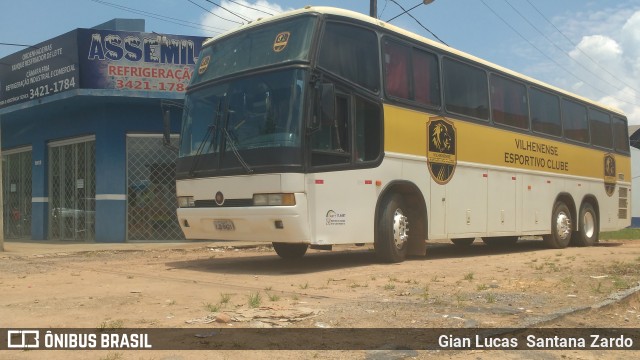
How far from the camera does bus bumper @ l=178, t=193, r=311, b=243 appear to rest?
770 centimetres

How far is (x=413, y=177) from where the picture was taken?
31.3 ft

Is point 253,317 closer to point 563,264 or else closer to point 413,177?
point 413,177

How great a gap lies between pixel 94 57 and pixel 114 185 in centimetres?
328

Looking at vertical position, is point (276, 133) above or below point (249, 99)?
below

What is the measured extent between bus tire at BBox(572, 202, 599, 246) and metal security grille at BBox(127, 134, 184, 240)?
10.1 m

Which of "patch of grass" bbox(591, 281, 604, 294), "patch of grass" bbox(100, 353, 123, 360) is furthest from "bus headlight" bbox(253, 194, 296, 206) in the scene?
"patch of grass" bbox(100, 353, 123, 360)

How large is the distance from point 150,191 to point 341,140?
29.1 ft

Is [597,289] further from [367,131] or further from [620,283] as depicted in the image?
[367,131]

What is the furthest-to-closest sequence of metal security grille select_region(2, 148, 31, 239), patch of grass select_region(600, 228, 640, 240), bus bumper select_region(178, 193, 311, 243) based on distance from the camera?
patch of grass select_region(600, 228, 640, 240) → metal security grille select_region(2, 148, 31, 239) → bus bumper select_region(178, 193, 311, 243)

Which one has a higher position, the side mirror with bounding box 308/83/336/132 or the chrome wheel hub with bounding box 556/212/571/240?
the side mirror with bounding box 308/83/336/132

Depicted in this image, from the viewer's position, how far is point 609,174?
1585cm

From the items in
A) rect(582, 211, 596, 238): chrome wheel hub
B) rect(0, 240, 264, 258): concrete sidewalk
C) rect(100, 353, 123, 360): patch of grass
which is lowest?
rect(100, 353, 123, 360): patch of grass

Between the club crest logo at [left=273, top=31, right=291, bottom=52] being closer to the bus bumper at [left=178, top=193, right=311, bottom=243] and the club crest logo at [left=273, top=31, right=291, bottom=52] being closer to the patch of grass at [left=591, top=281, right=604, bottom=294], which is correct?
the bus bumper at [left=178, top=193, right=311, bottom=243]

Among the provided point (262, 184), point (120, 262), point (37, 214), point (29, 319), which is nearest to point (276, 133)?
point (262, 184)
